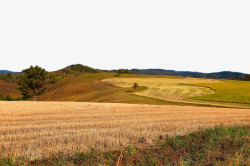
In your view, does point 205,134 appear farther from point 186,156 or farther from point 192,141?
point 186,156

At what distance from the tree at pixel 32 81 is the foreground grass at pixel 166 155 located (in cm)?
5802

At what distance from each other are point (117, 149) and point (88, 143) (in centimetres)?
128

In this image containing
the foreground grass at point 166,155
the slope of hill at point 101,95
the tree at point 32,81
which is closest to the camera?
the foreground grass at point 166,155

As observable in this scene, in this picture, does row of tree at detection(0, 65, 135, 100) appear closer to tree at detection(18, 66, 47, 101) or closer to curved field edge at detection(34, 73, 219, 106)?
tree at detection(18, 66, 47, 101)

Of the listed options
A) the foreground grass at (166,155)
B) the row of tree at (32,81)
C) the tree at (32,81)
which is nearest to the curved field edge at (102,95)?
the row of tree at (32,81)

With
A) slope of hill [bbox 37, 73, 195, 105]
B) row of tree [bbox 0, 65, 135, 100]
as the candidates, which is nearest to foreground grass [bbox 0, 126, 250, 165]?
slope of hill [bbox 37, 73, 195, 105]

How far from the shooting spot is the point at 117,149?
6770 millimetres

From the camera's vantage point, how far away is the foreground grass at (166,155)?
18.5 ft

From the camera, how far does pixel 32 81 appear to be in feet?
191

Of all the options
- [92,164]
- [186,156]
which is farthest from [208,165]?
[92,164]

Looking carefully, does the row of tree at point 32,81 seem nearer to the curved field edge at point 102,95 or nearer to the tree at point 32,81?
the tree at point 32,81

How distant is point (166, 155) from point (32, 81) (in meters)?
59.3

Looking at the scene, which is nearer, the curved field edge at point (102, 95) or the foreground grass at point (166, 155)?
the foreground grass at point (166, 155)

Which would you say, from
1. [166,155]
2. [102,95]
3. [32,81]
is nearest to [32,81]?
[32,81]
